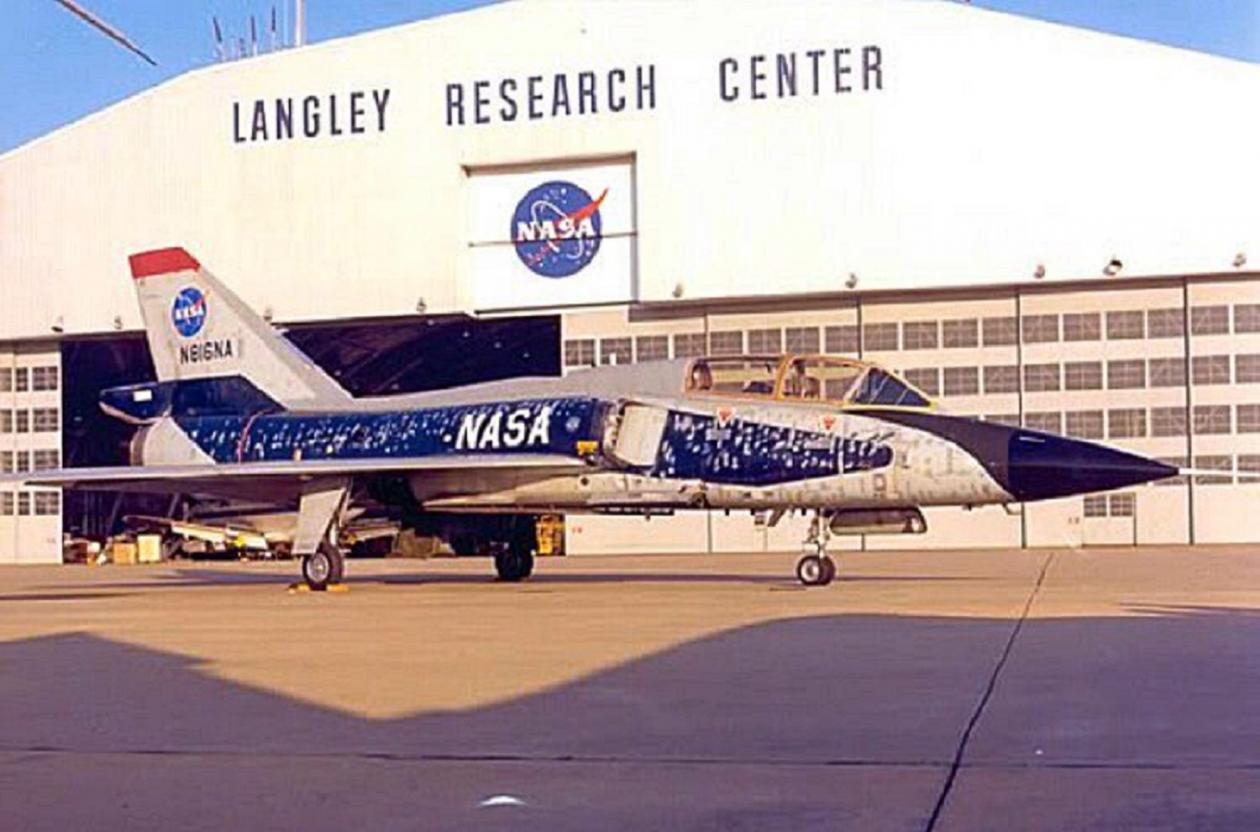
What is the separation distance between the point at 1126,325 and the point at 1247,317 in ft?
7.49

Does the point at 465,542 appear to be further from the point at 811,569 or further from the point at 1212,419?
the point at 1212,419

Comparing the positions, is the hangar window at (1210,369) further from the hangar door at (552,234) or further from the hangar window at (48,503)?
the hangar window at (48,503)

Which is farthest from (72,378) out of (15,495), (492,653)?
(492,653)

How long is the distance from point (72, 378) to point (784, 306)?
1758 cm

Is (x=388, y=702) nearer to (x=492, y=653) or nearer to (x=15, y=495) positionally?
(x=492, y=653)

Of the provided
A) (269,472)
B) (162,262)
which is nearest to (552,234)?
(162,262)

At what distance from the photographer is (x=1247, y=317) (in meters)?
33.8

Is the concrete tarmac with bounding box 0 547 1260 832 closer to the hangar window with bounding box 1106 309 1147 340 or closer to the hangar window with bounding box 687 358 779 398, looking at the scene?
the hangar window with bounding box 687 358 779 398

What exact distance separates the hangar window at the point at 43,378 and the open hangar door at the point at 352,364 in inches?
11.2

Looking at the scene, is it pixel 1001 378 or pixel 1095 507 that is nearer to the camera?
pixel 1095 507

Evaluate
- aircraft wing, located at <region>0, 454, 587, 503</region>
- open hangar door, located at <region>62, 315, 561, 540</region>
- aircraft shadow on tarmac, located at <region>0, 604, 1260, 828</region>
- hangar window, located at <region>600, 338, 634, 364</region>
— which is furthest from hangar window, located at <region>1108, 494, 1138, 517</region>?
aircraft shadow on tarmac, located at <region>0, 604, 1260, 828</region>

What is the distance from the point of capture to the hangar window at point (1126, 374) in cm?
3441

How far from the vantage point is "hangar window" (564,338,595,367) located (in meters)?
37.4

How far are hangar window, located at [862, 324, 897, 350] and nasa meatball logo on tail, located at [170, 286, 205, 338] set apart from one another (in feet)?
54.8
